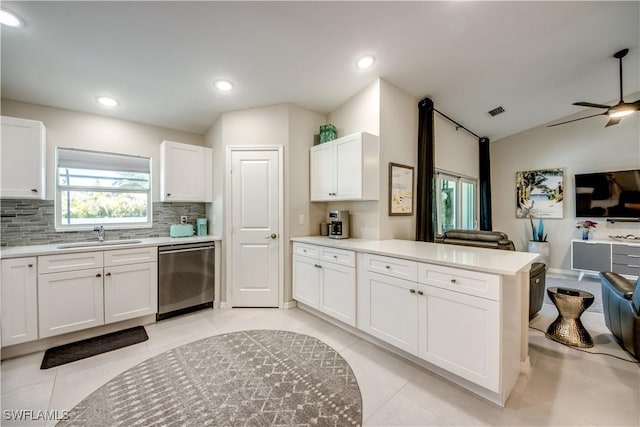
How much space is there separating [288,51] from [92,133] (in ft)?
8.80

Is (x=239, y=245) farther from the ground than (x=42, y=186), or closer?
closer

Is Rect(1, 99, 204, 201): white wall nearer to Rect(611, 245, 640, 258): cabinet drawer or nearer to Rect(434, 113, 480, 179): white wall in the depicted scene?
Rect(434, 113, 480, 179): white wall

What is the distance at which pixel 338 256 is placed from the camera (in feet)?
8.75

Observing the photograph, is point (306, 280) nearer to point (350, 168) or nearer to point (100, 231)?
point (350, 168)

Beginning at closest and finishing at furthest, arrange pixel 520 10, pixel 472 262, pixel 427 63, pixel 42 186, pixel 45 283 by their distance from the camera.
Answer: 1. pixel 472 262
2. pixel 520 10
3. pixel 45 283
4. pixel 42 186
5. pixel 427 63

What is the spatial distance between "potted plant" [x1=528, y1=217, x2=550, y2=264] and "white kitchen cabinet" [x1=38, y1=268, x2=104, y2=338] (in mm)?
7359

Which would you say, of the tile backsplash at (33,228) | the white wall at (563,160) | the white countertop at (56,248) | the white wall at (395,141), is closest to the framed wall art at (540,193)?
the white wall at (563,160)

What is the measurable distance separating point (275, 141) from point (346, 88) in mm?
1121

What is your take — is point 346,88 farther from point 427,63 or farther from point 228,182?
point 228,182

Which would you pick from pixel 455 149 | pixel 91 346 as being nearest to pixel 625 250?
pixel 455 149

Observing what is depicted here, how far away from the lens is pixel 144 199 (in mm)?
3508

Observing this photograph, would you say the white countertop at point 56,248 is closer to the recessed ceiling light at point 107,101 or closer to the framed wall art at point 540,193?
the recessed ceiling light at point 107,101

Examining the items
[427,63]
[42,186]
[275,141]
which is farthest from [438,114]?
[42,186]

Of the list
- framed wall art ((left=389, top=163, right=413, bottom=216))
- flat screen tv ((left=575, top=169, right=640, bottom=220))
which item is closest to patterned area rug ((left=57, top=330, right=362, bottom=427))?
framed wall art ((left=389, top=163, right=413, bottom=216))
